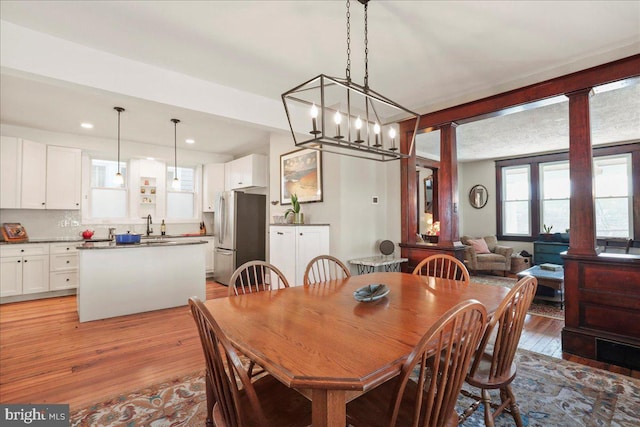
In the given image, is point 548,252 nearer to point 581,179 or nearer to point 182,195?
point 581,179

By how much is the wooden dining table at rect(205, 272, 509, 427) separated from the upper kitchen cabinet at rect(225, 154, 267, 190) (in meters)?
3.99

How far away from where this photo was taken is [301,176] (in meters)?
4.62

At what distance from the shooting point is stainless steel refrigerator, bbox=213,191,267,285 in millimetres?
5531

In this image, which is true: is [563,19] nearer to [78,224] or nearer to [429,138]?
[429,138]

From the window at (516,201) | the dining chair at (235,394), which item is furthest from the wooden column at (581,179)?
the window at (516,201)

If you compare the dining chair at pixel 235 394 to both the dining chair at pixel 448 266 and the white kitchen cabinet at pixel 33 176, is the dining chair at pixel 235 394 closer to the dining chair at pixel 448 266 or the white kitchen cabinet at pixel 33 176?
the dining chair at pixel 448 266

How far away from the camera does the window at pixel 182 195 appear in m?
6.36

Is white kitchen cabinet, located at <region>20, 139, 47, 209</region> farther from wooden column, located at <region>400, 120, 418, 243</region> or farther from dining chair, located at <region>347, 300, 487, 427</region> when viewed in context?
dining chair, located at <region>347, 300, 487, 427</region>

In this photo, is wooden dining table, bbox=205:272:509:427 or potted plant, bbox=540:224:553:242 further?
potted plant, bbox=540:224:553:242

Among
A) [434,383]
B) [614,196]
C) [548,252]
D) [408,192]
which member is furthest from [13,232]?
[614,196]

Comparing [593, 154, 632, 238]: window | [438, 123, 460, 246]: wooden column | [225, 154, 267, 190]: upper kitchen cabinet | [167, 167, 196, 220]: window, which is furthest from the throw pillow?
[167, 167, 196, 220]: window

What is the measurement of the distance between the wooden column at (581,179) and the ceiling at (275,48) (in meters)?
0.39

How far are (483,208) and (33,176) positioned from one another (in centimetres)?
906

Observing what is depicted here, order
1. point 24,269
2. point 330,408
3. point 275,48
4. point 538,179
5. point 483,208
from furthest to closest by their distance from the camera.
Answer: point 483,208, point 538,179, point 24,269, point 275,48, point 330,408
